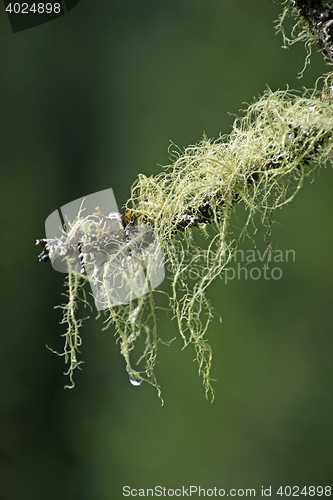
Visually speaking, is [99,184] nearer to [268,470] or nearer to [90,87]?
[90,87]

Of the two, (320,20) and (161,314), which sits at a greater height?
(320,20)

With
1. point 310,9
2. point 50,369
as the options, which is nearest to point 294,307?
point 50,369

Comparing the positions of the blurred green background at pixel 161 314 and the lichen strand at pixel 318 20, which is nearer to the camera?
the lichen strand at pixel 318 20

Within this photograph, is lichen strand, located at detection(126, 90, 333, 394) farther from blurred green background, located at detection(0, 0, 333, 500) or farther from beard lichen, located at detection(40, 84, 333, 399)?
blurred green background, located at detection(0, 0, 333, 500)

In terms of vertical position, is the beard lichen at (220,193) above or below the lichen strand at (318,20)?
below

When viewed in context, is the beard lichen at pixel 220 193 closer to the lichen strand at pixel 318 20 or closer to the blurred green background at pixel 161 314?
the lichen strand at pixel 318 20
